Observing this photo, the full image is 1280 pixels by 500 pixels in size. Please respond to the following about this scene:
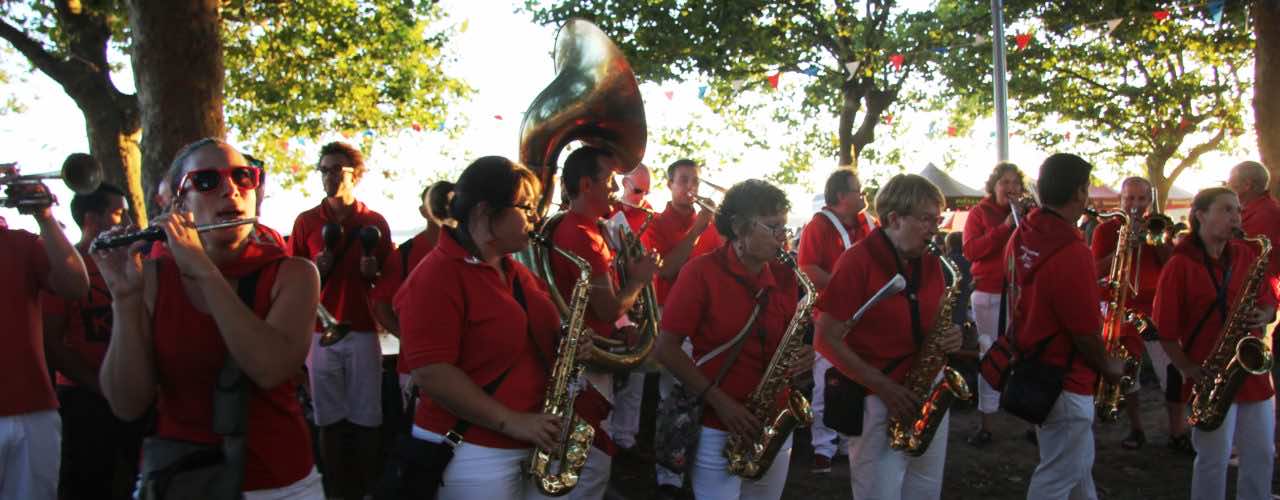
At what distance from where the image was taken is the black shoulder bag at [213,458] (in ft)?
7.44

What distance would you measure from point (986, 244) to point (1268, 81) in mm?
5193

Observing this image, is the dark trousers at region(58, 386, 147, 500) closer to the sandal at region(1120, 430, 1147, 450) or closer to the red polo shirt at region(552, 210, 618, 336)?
the red polo shirt at region(552, 210, 618, 336)

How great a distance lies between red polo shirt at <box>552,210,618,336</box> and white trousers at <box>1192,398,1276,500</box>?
319cm

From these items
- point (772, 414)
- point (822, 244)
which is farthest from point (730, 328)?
point (822, 244)

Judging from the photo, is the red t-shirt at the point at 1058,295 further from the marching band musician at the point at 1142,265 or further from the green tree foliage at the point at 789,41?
the green tree foliage at the point at 789,41

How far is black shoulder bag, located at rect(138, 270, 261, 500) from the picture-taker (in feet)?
7.44

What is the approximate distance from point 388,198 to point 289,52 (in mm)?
19237

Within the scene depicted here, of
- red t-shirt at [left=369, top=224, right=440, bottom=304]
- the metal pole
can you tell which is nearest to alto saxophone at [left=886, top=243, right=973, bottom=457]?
red t-shirt at [left=369, top=224, right=440, bottom=304]

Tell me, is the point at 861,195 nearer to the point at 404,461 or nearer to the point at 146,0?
the point at 404,461

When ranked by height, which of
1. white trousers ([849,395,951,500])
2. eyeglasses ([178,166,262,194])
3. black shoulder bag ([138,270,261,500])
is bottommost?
white trousers ([849,395,951,500])

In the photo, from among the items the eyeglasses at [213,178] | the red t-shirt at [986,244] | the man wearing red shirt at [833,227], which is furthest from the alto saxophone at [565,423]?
the red t-shirt at [986,244]

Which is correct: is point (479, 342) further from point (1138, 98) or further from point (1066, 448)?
point (1138, 98)

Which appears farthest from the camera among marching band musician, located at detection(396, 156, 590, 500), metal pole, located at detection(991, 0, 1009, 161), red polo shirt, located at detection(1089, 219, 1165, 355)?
metal pole, located at detection(991, 0, 1009, 161)

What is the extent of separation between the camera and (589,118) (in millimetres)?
4461
